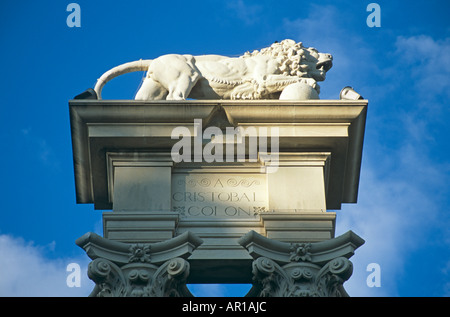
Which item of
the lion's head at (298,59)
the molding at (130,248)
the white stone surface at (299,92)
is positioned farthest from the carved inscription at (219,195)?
the lion's head at (298,59)

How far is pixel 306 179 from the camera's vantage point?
2581 cm

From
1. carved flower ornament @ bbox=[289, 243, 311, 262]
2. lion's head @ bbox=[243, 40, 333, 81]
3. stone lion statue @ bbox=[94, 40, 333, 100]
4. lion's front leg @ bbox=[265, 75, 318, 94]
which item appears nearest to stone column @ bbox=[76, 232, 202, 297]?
carved flower ornament @ bbox=[289, 243, 311, 262]

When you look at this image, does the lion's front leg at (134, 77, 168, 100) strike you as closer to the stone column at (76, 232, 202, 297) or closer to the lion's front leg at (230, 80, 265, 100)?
the lion's front leg at (230, 80, 265, 100)

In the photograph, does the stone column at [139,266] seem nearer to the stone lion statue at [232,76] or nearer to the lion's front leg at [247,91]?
the stone lion statue at [232,76]

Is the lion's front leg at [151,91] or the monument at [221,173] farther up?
the lion's front leg at [151,91]

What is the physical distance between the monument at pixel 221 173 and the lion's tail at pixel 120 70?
32mm

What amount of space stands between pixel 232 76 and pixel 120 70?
3.27 m

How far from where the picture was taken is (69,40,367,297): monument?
2319 cm

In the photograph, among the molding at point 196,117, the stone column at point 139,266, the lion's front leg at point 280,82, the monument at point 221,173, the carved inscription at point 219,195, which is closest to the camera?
the stone column at point 139,266

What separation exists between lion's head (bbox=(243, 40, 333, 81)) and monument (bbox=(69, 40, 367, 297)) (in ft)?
0.12

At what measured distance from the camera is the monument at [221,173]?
913 inches
